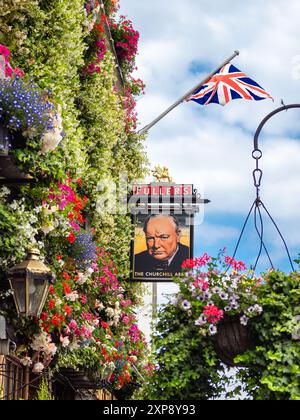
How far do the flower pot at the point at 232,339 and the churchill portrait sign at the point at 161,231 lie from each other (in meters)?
12.6

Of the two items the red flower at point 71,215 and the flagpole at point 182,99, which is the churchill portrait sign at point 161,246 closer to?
the flagpole at point 182,99

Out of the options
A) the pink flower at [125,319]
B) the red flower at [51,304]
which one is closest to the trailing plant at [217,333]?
the red flower at [51,304]

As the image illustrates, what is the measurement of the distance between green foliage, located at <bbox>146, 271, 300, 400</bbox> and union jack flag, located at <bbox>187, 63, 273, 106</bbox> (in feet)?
36.7

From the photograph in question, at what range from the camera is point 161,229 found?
2138cm

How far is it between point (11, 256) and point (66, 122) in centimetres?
377

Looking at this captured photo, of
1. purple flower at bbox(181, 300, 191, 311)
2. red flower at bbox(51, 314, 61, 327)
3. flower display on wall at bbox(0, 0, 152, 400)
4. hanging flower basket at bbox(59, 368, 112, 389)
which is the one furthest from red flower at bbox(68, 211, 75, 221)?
purple flower at bbox(181, 300, 191, 311)

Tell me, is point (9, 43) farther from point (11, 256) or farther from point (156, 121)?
point (156, 121)

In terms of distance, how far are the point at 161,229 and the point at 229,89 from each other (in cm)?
405

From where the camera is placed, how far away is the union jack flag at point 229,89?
62.1 feet

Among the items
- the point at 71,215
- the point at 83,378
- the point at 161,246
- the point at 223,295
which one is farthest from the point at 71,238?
the point at 223,295

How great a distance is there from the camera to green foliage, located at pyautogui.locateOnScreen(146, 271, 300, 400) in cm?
764

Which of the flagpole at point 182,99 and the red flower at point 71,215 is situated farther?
the flagpole at point 182,99

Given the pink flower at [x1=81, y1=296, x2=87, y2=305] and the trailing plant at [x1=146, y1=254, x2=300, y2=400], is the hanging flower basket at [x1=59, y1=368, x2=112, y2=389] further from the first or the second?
the trailing plant at [x1=146, y1=254, x2=300, y2=400]

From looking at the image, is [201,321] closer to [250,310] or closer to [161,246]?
[250,310]
